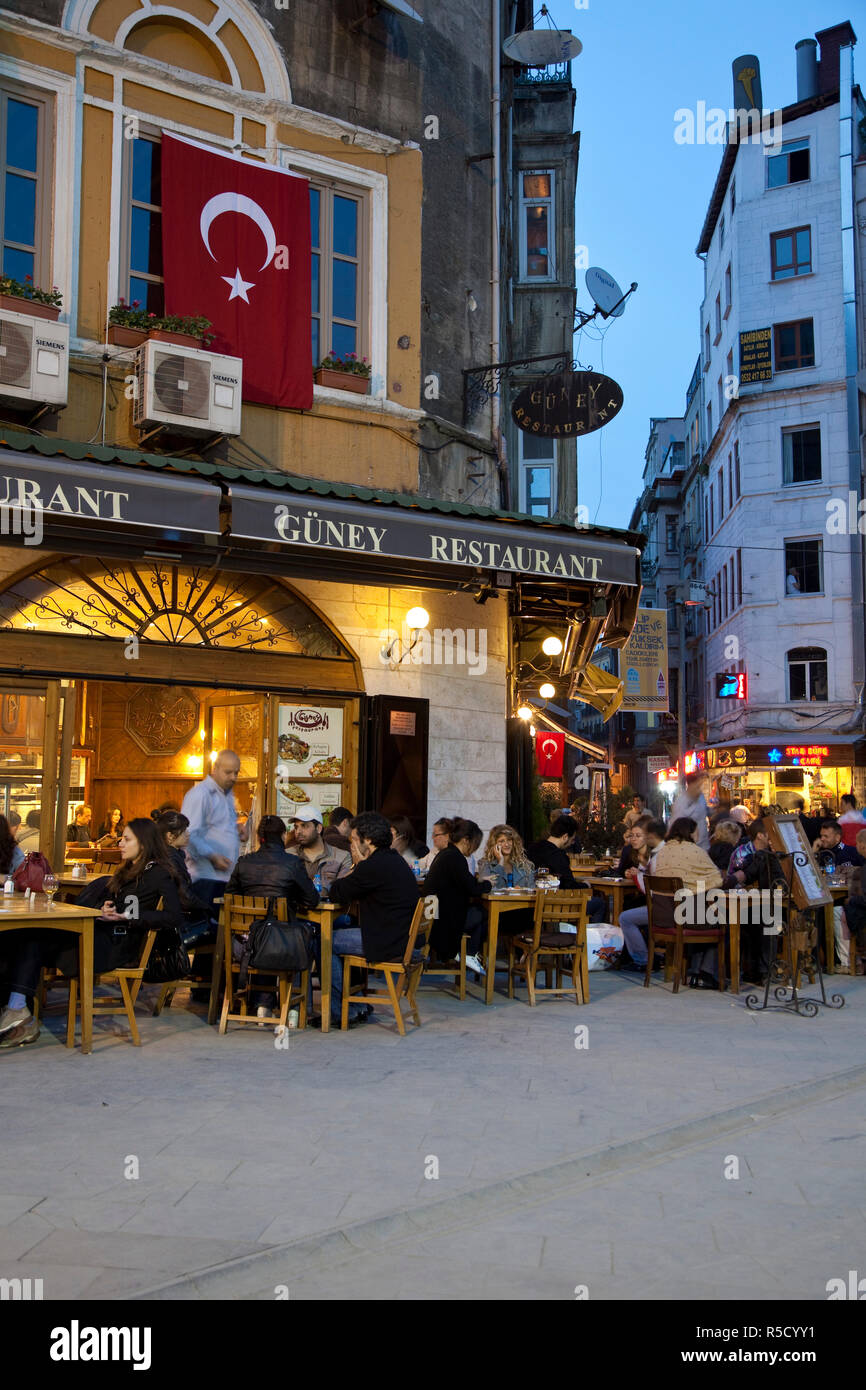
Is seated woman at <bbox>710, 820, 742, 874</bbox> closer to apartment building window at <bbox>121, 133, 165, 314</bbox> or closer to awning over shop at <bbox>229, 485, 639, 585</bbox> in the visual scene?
awning over shop at <bbox>229, 485, 639, 585</bbox>

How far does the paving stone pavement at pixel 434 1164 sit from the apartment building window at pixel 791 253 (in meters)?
34.3

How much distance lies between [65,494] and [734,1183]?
646 cm

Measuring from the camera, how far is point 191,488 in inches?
384

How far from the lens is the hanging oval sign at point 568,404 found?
42.7 feet

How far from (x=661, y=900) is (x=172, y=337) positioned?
6.58 m

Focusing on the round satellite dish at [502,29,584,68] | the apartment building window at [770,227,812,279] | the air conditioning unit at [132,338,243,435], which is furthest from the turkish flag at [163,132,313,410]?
the apartment building window at [770,227,812,279]

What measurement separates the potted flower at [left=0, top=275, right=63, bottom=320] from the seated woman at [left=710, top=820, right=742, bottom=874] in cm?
785

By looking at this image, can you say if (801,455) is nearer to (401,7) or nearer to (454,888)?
(401,7)

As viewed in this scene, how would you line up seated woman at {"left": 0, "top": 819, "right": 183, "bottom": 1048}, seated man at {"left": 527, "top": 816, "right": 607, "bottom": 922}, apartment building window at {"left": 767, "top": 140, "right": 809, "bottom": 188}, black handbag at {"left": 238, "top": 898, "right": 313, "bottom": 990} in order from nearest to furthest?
seated woman at {"left": 0, "top": 819, "right": 183, "bottom": 1048}, black handbag at {"left": 238, "top": 898, "right": 313, "bottom": 990}, seated man at {"left": 527, "top": 816, "right": 607, "bottom": 922}, apartment building window at {"left": 767, "top": 140, "right": 809, "bottom": 188}

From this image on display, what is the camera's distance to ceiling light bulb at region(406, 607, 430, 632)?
500 inches

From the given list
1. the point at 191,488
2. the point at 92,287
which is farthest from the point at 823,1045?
the point at 92,287

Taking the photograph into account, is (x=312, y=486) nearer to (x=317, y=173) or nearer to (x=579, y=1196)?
(x=317, y=173)

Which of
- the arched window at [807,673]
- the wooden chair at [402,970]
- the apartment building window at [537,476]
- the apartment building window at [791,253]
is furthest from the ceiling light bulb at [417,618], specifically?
the apartment building window at [791,253]

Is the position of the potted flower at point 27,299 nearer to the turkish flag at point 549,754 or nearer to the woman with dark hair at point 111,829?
the woman with dark hair at point 111,829
